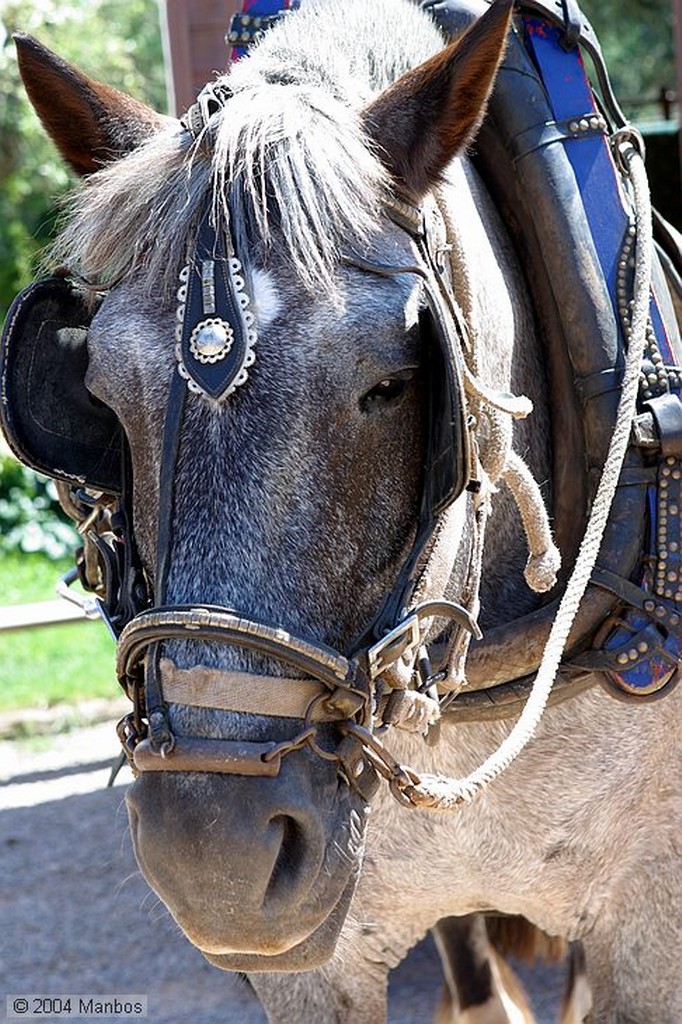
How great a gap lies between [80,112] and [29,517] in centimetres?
809

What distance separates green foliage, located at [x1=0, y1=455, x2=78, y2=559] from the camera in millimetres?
9680

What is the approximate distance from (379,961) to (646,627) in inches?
30.5

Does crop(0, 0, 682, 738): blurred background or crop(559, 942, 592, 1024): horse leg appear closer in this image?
crop(559, 942, 592, 1024): horse leg

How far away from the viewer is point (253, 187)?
1.69 m

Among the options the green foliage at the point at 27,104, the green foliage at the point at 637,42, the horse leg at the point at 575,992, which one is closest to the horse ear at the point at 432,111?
the horse leg at the point at 575,992

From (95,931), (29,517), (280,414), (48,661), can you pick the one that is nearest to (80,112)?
(280,414)

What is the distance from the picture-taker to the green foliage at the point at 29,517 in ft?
31.8

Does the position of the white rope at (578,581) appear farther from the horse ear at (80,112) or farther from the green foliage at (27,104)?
the green foliage at (27,104)

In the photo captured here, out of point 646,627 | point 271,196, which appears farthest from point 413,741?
point 271,196

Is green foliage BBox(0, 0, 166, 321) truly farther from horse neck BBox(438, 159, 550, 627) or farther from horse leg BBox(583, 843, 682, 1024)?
horse leg BBox(583, 843, 682, 1024)

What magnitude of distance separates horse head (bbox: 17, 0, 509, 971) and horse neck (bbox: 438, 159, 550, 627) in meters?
0.24

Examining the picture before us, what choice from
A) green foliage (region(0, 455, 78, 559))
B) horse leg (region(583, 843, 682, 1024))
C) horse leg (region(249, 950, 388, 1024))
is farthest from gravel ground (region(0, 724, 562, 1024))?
green foliage (region(0, 455, 78, 559))

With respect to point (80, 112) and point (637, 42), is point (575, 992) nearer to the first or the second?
point (80, 112)

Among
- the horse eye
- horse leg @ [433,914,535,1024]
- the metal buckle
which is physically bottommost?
horse leg @ [433,914,535,1024]
